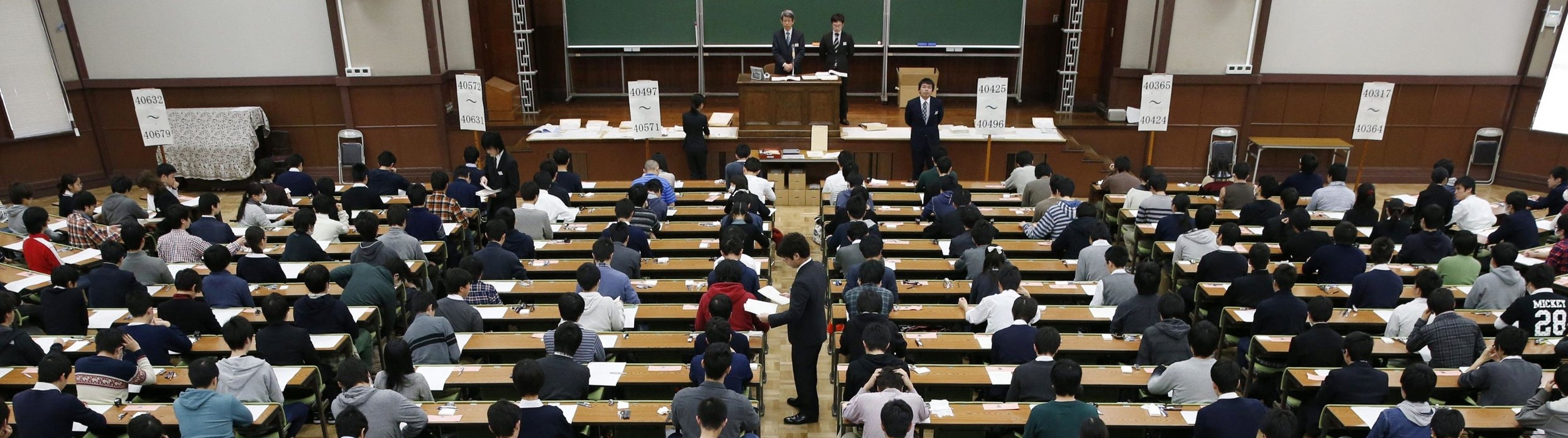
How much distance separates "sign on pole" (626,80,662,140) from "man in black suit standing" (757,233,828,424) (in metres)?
6.30

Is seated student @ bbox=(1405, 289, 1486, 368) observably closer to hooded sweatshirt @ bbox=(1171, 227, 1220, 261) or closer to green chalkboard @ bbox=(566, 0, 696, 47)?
hooded sweatshirt @ bbox=(1171, 227, 1220, 261)

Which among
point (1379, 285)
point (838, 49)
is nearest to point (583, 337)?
point (1379, 285)

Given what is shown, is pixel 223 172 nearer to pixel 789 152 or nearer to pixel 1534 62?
pixel 789 152

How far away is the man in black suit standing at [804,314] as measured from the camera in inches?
246

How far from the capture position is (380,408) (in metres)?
5.11

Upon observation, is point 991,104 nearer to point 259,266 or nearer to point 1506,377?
point 1506,377

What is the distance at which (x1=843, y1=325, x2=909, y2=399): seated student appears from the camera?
535cm

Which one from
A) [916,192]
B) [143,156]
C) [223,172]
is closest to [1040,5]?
[916,192]

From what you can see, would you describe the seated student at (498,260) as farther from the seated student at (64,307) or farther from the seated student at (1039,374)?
the seated student at (1039,374)

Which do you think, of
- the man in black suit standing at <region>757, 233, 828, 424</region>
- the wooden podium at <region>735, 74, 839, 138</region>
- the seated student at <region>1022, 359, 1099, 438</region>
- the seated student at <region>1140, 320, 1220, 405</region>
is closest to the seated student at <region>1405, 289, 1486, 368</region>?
the seated student at <region>1140, 320, 1220, 405</region>

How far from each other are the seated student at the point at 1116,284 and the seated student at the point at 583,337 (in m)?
Answer: 3.65

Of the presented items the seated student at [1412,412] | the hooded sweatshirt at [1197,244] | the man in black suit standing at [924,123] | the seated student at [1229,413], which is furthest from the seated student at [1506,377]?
the man in black suit standing at [924,123]

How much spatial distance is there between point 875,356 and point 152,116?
1116 cm

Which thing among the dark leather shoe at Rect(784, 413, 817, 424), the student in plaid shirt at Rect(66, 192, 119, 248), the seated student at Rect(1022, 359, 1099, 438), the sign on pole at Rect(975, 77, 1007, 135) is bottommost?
the dark leather shoe at Rect(784, 413, 817, 424)
